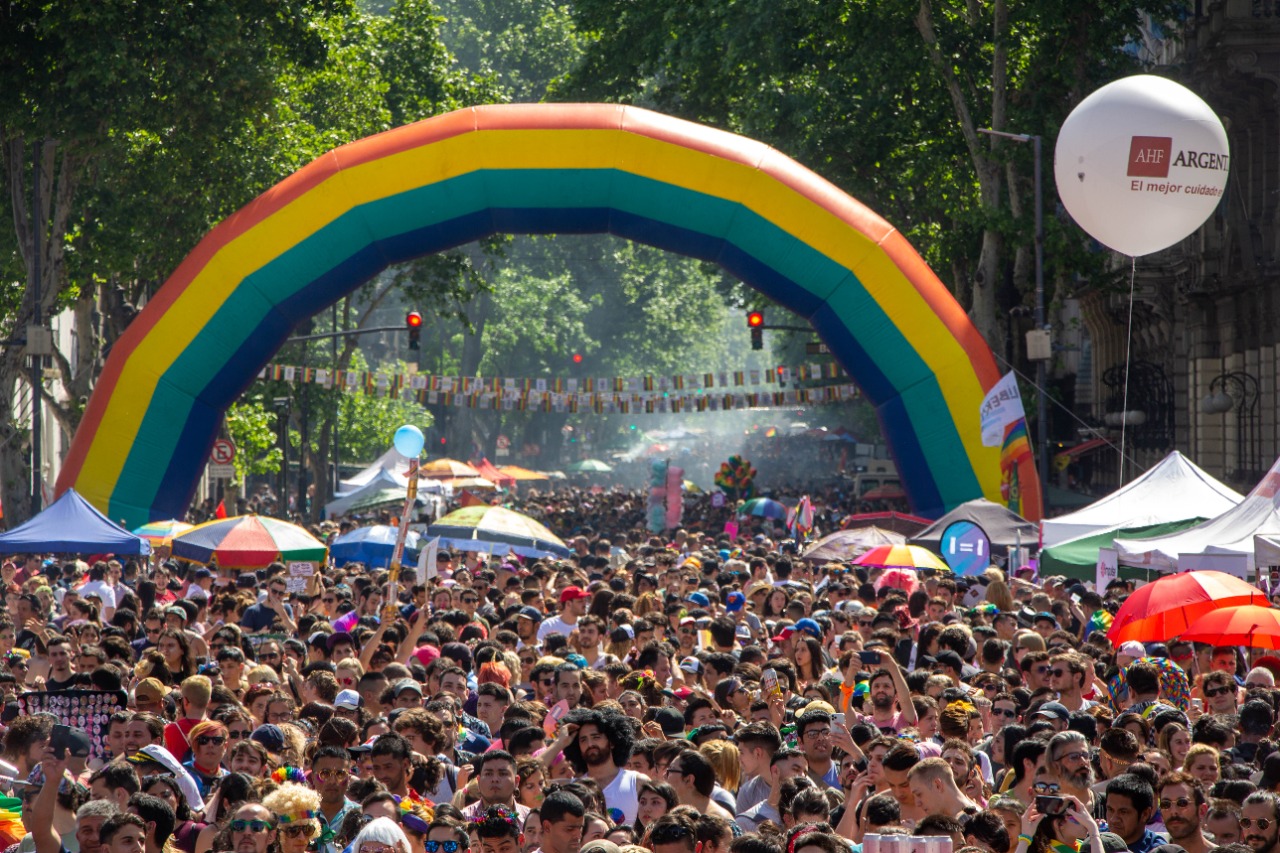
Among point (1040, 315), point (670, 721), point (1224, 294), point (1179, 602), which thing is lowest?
point (670, 721)

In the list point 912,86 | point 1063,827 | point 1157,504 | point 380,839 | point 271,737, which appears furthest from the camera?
point 912,86

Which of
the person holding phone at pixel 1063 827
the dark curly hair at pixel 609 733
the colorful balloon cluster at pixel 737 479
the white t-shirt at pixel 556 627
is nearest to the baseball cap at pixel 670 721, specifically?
the dark curly hair at pixel 609 733

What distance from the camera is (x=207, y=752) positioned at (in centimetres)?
820

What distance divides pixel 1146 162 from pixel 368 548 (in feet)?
37.7

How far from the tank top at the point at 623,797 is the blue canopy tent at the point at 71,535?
10908 mm

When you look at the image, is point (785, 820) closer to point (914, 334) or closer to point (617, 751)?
point (617, 751)

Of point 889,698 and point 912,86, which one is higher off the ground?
point 912,86

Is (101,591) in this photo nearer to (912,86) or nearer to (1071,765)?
(1071,765)

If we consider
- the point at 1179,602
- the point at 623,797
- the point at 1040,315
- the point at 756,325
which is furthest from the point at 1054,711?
Answer: the point at 756,325

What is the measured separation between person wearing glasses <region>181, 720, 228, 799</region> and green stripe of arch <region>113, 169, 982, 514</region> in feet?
43.7

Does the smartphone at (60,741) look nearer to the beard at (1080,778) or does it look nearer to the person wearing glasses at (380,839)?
the person wearing glasses at (380,839)

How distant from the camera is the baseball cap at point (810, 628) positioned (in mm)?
12602

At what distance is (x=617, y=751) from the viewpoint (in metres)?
7.84

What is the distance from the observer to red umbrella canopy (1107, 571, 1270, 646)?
463 inches
